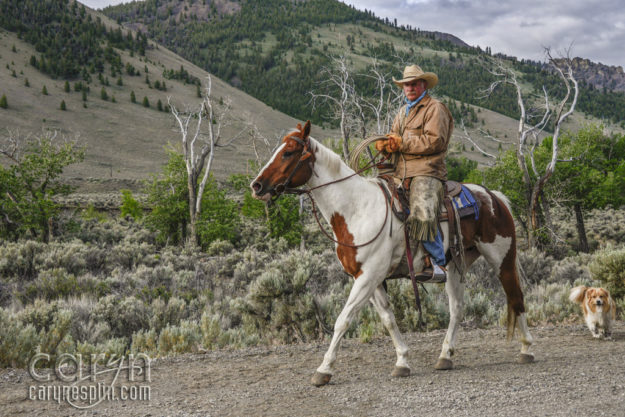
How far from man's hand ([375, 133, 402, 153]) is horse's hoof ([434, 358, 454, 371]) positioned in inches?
93.0

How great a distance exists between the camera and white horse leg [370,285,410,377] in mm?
4707

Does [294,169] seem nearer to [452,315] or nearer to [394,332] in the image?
[394,332]

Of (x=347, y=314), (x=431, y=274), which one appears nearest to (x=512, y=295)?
(x=431, y=274)

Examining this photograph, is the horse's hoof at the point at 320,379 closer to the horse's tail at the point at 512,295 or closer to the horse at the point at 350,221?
the horse at the point at 350,221

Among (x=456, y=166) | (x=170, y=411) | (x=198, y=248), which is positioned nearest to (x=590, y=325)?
(x=170, y=411)

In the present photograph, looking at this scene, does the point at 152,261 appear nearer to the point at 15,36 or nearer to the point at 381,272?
the point at 381,272

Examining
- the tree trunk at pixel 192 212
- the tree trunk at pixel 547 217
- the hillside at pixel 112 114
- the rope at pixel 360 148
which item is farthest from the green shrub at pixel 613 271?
the hillside at pixel 112 114

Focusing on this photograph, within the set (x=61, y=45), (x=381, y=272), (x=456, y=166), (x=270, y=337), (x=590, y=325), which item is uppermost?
(x=61, y=45)

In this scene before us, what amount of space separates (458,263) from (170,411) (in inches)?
133

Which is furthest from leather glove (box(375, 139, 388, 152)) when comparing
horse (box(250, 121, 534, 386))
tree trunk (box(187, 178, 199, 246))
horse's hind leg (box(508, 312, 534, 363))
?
tree trunk (box(187, 178, 199, 246))

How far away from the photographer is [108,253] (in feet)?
53.2

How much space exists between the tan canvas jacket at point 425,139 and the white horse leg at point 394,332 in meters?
1.34

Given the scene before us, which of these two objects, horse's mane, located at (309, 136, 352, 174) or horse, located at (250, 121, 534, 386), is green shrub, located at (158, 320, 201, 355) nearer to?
horse, located at (250, 121, 534, 386)

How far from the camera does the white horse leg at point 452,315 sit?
5020 millimetres
